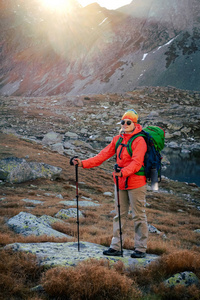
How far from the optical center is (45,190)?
54.2ft

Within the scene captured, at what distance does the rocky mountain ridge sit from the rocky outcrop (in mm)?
98194

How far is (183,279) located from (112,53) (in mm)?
Answer: 167094

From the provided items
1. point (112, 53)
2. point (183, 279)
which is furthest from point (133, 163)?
point (112, 53)

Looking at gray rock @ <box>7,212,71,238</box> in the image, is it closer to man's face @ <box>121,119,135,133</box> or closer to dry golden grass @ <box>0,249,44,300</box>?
dry golden grass @ <box>0,249,44,300</box>

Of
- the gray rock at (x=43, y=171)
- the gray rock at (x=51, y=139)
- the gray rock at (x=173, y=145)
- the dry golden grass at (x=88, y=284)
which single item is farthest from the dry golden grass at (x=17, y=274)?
the gray rock at (x=173, y=145)

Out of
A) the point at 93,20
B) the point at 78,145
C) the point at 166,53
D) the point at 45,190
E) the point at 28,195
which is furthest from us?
the point at 93,20

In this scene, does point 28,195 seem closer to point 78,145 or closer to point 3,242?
point 3,242

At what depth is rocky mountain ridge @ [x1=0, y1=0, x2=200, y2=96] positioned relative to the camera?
114 m

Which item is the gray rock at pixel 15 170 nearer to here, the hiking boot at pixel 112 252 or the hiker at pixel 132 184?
the hiker at pixel 132 184

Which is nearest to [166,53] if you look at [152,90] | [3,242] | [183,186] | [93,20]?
[152,90]

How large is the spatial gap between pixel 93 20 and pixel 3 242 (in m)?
210

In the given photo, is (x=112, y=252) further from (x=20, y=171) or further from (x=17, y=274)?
(x=20, y=171)

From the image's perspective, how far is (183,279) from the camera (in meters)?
3.97

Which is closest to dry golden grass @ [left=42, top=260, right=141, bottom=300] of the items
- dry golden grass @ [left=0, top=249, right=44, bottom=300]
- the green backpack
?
dry golden grass @ [left=0, top=249, right=44, bottom=300]
